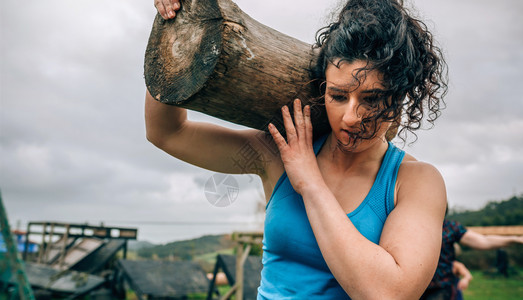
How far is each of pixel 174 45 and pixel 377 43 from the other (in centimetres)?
65

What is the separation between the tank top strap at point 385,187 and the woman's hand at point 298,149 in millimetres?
207

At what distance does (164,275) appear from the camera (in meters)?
8.75

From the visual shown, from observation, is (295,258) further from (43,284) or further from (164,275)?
(43,284)

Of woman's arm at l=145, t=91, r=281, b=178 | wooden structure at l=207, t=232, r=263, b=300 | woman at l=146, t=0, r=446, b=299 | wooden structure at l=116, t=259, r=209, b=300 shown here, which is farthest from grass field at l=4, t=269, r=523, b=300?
woman at l=146, t=0, r=446, b=299

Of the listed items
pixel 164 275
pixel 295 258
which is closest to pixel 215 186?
pixel 295 258

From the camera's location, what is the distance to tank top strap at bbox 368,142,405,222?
4.44ft

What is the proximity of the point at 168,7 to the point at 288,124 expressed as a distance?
55 cm

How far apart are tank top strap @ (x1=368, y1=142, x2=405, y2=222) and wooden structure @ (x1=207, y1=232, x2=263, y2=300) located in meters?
5.63

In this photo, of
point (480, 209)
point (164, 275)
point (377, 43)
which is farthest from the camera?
point (480, 209)

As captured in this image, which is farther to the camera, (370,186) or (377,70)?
(370,186)

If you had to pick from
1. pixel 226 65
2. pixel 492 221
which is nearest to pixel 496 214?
pixel 492 221

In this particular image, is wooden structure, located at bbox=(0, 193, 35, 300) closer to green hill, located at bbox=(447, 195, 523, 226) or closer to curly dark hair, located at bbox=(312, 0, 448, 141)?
curly dark hair, located at bbox=(312, 0, 448, 141)

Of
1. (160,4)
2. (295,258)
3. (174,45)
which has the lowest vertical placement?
(295,258)

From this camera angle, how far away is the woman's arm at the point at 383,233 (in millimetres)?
1118
